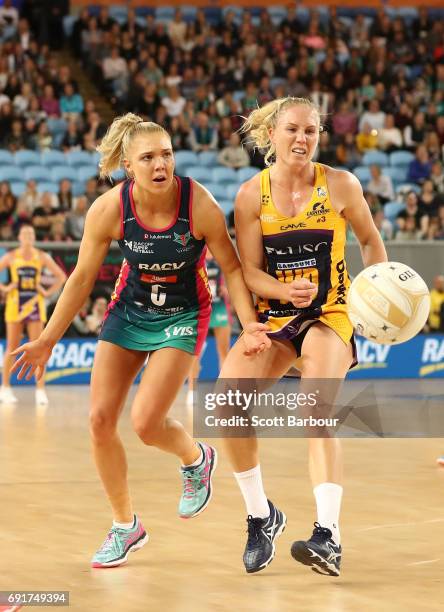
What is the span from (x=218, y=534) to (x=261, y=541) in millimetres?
899

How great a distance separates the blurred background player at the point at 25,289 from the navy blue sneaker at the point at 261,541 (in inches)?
338

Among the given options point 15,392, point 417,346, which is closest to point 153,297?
point 15,392

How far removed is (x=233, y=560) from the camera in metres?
5.86

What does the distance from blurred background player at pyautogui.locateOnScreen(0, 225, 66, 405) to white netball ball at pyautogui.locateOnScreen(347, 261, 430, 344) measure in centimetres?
884

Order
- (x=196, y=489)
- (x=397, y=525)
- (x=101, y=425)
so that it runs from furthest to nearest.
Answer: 1. (x=397, y=525)
2. (x=196, y=489)
3. (x=101, y=425)

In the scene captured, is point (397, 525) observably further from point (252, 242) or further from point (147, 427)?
point (252, 242)

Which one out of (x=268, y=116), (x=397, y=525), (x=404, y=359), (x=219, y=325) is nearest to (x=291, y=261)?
(x=268, y=116)

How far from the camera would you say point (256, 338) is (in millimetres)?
5566

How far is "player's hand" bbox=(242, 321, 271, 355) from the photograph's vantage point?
5.55 metres

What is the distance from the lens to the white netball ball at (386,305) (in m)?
5.59

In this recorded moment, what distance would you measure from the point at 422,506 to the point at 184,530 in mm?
1628

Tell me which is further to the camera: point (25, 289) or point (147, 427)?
point (25, 289)

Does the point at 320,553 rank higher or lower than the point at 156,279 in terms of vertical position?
lower

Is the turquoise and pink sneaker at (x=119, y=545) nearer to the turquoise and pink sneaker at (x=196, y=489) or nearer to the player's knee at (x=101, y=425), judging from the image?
the turquoise and pink sneaker at (x=196, y=489)
